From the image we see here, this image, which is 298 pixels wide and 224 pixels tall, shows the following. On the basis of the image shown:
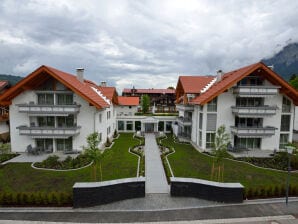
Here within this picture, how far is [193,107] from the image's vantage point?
94.7ft

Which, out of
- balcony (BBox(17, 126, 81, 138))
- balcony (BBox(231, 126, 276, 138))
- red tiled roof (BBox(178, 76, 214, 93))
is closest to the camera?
balcony (BBox(17, 126, 81, 138))

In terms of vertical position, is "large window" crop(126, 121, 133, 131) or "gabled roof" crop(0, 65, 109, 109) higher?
"gabled roof" crop(0, 65, 109, 109)

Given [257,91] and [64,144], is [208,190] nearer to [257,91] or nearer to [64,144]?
[257,91]

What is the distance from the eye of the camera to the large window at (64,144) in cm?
2345

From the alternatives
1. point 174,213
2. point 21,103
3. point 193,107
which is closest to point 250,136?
point 193,107

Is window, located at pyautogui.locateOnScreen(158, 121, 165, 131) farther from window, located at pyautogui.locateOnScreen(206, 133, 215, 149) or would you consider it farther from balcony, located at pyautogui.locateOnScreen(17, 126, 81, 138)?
balcony, located at pyautogui.locateOnScreen(17, 126, 81, 138)

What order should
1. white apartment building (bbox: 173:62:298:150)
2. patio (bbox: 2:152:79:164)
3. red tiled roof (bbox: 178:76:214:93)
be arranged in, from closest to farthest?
patio (bbox: 2:152:79:164)
white apartment building (bbox: 173:62:298:150)
red tiled roof (bbox: 178:76:214:93)

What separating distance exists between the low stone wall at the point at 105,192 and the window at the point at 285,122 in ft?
73.6

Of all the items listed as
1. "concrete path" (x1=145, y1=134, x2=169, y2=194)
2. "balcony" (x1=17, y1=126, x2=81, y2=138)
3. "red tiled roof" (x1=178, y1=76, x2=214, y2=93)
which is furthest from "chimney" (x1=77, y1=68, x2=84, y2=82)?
"red tiled roof" (x1=178, y1=76, x2=214, y2=93)

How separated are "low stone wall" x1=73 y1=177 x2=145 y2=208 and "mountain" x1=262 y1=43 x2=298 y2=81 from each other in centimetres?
14865

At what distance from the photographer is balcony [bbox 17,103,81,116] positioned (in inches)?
851

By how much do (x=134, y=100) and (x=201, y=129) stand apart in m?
32.4

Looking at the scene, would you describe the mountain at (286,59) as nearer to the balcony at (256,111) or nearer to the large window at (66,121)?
the balcony at (256,111)

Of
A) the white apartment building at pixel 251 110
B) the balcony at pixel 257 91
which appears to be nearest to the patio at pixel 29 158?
the white apartment building at pixel 251 110
